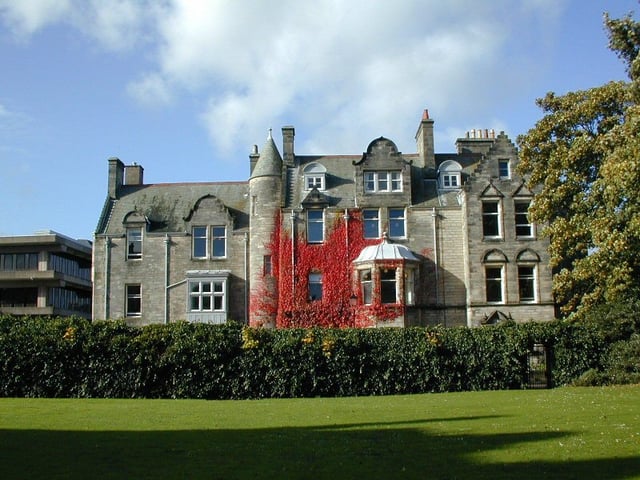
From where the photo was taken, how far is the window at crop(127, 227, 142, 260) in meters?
45.7

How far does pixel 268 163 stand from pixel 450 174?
1072cm

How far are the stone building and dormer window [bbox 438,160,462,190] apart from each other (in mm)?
69

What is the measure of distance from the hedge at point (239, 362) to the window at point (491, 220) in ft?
43.6

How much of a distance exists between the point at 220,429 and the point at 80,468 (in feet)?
17.4

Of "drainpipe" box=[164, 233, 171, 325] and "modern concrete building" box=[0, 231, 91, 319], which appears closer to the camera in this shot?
"drainpipe" box=[164, 233, 171, 325]

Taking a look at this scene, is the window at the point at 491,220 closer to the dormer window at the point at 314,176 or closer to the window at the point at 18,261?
the dormer window at the point at 314,176

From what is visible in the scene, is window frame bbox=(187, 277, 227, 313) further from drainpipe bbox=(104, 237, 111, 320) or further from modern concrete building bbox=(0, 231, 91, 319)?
modern concrete building bbox=(0, 231, 91, 319)

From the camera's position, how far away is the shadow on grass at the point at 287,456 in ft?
35.6

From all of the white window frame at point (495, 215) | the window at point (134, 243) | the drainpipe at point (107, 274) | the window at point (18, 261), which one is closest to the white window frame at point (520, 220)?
the white window frame at point (495, 215)

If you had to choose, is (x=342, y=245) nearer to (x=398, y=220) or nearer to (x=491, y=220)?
(x=398, y=220)

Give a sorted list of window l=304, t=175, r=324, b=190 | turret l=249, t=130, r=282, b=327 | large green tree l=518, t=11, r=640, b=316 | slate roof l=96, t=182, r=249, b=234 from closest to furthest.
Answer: large green tree l=518, t=11, r=640, b=316 < turret l=249, t=130, r=282, b=327 < window l=304, t=175, r=324, b=190 < slate roof l=96, t=182, r=249, b=234

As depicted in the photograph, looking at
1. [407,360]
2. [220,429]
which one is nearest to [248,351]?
[407,360]

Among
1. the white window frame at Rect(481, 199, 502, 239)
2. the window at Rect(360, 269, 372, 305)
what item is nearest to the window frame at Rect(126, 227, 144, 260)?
the window at Rect(360, 269, 372, 305)

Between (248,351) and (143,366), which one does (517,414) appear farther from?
(143,366)
